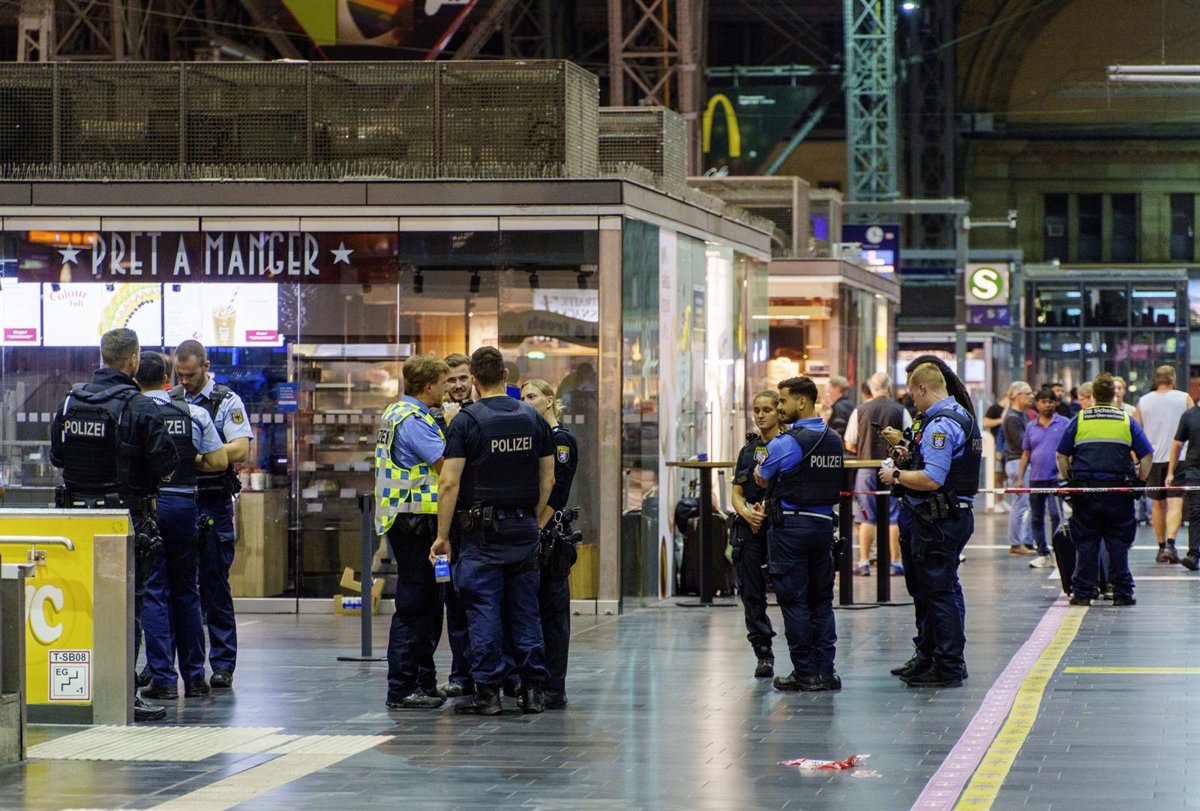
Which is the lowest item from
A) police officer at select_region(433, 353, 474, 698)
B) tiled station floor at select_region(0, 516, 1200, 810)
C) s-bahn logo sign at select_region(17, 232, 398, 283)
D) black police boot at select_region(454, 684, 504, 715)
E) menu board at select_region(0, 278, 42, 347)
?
tiled station floor at select_region(0, 516, 1200, 810)

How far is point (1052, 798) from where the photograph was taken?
7.70 metres

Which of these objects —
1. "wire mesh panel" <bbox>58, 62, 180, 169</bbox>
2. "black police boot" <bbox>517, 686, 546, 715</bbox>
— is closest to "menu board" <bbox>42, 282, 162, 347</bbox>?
"wire mesh panel" <bbox>58, 62, 180, 169</bbox>

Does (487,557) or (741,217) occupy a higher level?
(741,217)

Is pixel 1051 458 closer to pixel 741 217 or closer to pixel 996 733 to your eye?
pixel 741 217

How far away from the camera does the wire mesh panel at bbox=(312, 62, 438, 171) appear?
50.6 feet

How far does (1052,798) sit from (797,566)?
3.51 meters

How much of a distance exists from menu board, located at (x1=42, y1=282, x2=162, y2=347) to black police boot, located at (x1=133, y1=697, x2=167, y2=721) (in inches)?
227

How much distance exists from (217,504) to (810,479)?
328 centimetres

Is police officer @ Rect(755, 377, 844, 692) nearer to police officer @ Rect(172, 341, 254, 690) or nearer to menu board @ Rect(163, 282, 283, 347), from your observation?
police officer @ Rect(172, 341, 254, 690)

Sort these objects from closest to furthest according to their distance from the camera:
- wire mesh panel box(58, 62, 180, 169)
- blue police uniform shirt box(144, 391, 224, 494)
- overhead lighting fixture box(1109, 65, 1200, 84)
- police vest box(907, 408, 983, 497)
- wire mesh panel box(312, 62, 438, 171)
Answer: blue police uniform shirt box(144, 391, 224, 494), police vest box(907, 408, 983, 497), wire mesh panel box(312, 62, 438, 171), wire mesh panel box(58, 62, 180, 169), overhead lighting fixture box(1109, 65, 1200, 84)

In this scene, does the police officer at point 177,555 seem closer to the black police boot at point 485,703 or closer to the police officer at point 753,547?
the black police boot at point 485,703

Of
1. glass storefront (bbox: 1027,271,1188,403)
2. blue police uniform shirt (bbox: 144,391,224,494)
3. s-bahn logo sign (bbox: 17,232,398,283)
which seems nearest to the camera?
blue police uniform shirt (bbox: 144,391,224,494)

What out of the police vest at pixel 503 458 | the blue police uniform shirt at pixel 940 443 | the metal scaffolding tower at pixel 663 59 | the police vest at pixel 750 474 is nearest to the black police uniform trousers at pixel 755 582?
the police vest at pixel 750 474

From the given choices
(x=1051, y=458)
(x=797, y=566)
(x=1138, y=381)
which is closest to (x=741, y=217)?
(x=1051, y=458)
